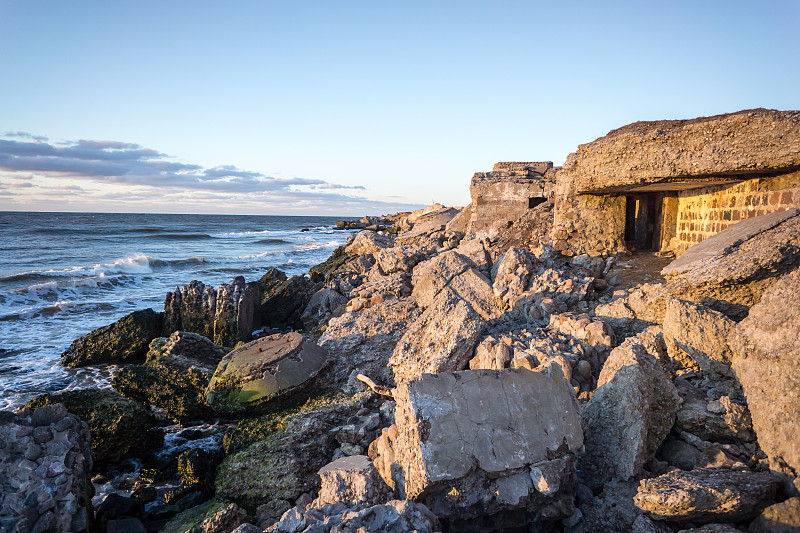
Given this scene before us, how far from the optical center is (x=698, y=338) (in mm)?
3678

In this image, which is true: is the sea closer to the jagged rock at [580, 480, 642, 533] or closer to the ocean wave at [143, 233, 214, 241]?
Answer: the ocean wave at [143, 233, 214, 241]

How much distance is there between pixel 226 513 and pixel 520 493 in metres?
2.11

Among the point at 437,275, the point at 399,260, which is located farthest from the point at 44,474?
the point at 399,260

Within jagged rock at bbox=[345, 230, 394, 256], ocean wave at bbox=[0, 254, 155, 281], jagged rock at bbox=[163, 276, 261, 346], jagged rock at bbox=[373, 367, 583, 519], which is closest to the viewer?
jagged rock at bbox=[373, 367, 583, 519]

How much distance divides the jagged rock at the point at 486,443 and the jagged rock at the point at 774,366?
1162mm

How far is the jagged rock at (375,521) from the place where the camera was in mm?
2273

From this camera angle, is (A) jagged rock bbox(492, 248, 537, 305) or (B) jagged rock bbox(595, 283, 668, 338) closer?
(B) jagged rock bbox(595, 283, 668, 338)

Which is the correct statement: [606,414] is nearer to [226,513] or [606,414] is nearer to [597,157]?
[226,513]

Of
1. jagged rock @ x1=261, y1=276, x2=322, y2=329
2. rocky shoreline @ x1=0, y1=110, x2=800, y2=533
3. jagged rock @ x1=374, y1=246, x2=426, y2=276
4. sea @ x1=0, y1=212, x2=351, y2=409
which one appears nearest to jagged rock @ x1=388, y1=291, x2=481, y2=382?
rocky shoreline @ x1=0, y1=110, x2=800, y2=533

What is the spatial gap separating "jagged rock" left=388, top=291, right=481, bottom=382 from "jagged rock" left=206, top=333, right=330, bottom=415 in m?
1.04

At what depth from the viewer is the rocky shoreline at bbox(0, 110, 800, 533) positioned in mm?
2723

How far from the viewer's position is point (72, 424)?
3453 mm

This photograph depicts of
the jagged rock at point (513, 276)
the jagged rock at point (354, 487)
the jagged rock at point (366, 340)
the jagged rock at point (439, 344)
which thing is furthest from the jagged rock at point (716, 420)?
the jagged rock at point (366, 340)

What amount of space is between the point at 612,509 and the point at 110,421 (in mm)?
4545
